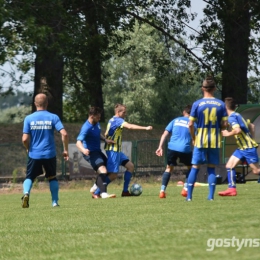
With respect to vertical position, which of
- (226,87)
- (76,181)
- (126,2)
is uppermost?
(126,2)

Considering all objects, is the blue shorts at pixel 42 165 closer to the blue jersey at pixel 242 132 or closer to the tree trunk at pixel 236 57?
the blue jersey at pixel 242 132

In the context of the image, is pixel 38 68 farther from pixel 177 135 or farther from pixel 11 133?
pixel 177 135

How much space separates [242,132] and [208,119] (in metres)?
2.07

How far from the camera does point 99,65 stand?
39.4 meters

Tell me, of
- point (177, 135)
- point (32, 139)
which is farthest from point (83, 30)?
point (32, 139)

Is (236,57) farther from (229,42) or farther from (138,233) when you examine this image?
(138,233)

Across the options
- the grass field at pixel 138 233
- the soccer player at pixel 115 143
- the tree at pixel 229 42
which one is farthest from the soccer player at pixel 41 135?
the tree at pixel 229 42

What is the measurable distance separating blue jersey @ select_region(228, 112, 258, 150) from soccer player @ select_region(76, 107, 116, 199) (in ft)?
9.33

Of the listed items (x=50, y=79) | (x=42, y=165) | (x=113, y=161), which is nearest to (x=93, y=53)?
(x=50, y=79)

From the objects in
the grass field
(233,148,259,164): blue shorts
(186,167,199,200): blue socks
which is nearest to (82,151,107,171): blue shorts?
(233,148,259,164): blue shorts

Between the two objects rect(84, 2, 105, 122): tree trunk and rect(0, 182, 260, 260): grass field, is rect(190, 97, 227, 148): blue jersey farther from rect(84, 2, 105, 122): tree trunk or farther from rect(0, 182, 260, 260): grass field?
rect(84, 2, 105, 122): tree trunk

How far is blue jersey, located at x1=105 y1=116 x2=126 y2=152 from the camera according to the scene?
1781 cm

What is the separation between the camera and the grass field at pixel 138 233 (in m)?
7.60

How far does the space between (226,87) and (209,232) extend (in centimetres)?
3086
